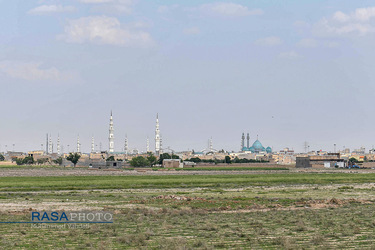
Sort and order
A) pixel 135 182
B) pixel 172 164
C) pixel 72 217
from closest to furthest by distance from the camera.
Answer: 1. pixel 72 217
2. pixel 135 182
3. pixel 172 164

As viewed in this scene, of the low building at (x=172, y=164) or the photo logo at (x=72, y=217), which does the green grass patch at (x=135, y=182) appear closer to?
the photo logo at (x=72, y=217)

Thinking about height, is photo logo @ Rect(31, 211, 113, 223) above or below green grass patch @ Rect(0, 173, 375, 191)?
above

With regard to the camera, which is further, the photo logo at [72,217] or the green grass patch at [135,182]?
the green grass patch at [135,182]

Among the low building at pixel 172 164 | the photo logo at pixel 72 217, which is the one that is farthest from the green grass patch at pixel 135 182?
the low building at pixel 172 164

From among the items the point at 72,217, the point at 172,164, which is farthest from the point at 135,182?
the point at 172,164

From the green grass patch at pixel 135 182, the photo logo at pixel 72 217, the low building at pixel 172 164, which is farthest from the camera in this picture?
the low building at pixel 172 164

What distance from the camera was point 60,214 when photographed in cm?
3166

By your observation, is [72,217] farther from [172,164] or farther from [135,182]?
[172,164]

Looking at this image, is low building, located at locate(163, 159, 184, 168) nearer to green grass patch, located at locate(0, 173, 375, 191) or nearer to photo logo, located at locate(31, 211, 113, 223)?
green grass patch, located at locate(0, 173, 375, 191)

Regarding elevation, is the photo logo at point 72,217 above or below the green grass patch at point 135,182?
above

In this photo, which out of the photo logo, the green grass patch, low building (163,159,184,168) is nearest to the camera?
the photo logo

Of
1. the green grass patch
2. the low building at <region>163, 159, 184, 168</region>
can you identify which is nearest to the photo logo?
the green grass patch

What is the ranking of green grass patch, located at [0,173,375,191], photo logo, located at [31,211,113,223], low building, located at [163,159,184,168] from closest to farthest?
photo logo, located at [31,211,113,223], green grass patch, located at [0,173,375,191], low building, located at [163,159,184,168]

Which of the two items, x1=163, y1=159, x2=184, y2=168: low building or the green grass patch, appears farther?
x1=163, y1=159, x2=184, y2=168: low building
